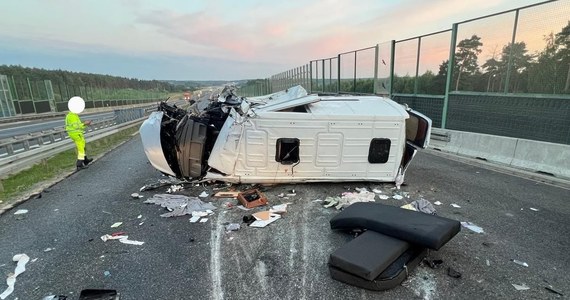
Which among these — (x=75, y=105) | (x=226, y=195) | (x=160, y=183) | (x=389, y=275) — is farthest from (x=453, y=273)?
(x=75, y=105)

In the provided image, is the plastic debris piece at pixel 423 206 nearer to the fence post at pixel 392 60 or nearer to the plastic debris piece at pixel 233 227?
the plastic debris piece at pixel 233 227

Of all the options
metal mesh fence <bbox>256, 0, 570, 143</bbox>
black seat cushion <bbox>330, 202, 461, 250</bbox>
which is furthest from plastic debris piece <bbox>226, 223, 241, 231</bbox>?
metal mesh fence <bbox>256, 0, 570, 143</bbox>

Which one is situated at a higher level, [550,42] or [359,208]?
→ [550,42]

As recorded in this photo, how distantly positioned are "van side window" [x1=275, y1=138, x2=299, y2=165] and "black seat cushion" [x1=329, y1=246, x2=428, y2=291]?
2.42m

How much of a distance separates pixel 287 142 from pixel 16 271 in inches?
143

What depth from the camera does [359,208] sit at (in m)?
3.74

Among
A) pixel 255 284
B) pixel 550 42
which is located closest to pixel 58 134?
pixel 255 284

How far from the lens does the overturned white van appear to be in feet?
16.1

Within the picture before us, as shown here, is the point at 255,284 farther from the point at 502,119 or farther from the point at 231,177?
the point at 502,119

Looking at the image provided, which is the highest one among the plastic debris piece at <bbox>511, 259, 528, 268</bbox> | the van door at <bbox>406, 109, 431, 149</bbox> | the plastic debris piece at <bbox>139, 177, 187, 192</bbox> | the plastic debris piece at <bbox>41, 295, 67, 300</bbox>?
the van door at <bbox>406, 109, 431, 149</bbox>

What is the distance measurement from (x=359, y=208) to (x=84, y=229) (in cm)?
359

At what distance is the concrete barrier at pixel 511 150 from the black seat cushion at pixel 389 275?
4.44m

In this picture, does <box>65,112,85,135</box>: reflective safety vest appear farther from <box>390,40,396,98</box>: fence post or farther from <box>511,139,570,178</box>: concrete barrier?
<box>390,40,396,98</box>: fence post

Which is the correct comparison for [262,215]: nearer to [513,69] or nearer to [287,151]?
[287,151]
